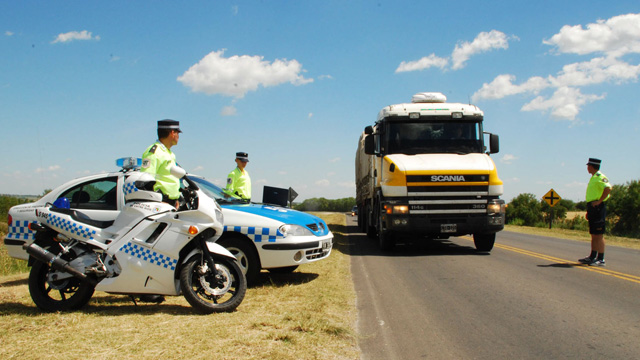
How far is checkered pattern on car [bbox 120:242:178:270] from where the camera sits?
5.08m

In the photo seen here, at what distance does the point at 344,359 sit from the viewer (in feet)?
12.5

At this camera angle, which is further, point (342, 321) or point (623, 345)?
point (342, 321)

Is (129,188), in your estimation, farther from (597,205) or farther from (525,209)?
(525,209)

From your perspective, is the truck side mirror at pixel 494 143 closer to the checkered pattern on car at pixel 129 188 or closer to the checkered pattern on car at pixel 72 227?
the checkered pattern on car at pixel 129 188

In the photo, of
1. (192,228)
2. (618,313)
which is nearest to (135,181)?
(192,228)

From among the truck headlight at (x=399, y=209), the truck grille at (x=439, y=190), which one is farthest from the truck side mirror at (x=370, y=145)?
the truck headlight at (x=399, y=209)

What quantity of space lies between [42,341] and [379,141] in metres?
9.23

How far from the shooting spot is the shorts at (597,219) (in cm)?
938

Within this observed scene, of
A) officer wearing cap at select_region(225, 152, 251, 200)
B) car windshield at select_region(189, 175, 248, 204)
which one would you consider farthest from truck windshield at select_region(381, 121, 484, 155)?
car windshield at select_region(189, 175, 248, 204)

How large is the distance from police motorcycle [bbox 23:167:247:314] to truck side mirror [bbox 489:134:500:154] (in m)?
8.53

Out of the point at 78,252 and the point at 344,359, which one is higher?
the point at 78,252

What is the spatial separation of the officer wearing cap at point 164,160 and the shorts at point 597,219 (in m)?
7.89

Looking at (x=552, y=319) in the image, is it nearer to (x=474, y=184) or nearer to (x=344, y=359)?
(x=344, y=359)

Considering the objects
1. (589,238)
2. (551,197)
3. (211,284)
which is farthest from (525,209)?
(211,284)
